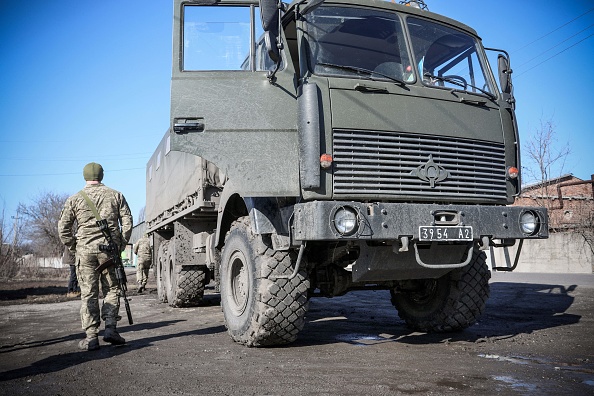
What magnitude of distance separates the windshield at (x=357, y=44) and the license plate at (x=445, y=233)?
1507 mm

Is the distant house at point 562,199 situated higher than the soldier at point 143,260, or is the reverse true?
the distant house at point 562,199

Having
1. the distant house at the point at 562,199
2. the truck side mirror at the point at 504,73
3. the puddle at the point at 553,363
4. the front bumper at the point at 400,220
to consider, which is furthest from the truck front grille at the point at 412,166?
the distant house at the point at 562,199

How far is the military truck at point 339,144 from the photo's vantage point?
15.3 ft

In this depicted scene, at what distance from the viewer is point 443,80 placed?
5.49m

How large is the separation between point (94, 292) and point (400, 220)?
3.30 meters

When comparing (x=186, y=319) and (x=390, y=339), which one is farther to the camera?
(x=186, y=319)

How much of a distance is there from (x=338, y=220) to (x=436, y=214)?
0.94 meters

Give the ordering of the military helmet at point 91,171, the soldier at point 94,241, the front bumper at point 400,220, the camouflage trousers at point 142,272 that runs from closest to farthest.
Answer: the front bumper at point 400,220 < the soldier at point 94,241 < the military helmet at point 91,171 < the camouflage trousers at point 142,272

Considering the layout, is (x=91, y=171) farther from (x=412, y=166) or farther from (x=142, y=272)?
(x=142, y=272)

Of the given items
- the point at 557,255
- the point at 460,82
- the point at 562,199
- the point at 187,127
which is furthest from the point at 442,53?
the point at 562,199

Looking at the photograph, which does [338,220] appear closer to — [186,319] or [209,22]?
[209,22]

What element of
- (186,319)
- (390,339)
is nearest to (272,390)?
(390,339)

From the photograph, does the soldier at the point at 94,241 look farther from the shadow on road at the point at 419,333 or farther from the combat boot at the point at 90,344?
the shadow on road at the point at 419,333

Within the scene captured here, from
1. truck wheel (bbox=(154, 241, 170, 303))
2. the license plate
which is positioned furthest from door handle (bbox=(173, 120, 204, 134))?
truck wheel (bbox=(154, 241, 170, 303))
